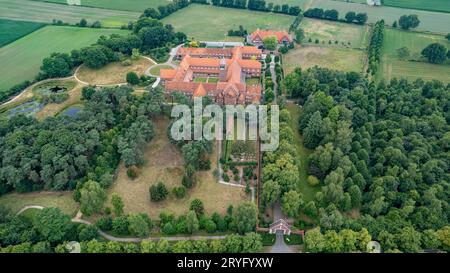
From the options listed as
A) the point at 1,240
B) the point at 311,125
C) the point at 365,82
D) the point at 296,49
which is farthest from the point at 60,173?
the point at 296,49

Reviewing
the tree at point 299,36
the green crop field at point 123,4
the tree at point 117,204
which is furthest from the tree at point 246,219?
the green crop field at point 123,4

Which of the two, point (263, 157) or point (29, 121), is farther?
point (29, 121)

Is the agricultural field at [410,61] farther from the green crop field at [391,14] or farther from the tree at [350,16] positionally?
the tree at [350,16]

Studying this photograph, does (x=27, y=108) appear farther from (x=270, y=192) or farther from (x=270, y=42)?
(x=270, y=42)

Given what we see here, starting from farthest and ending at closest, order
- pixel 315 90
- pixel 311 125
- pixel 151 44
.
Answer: pixel 151 44, pixel 315 90, pixel 311 125

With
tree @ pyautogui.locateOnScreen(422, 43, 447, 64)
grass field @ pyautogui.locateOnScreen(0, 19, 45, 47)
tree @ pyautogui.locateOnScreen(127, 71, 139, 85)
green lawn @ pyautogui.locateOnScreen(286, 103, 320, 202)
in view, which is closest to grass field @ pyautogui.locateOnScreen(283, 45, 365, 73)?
tree @ pyautogui.locateOnScreen(422, 43, 447, 64)

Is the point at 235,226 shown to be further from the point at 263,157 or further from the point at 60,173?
the point at 60,173

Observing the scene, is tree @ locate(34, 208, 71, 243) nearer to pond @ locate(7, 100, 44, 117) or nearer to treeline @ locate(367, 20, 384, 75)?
pond @ locate(7, 100, 44, 117)
